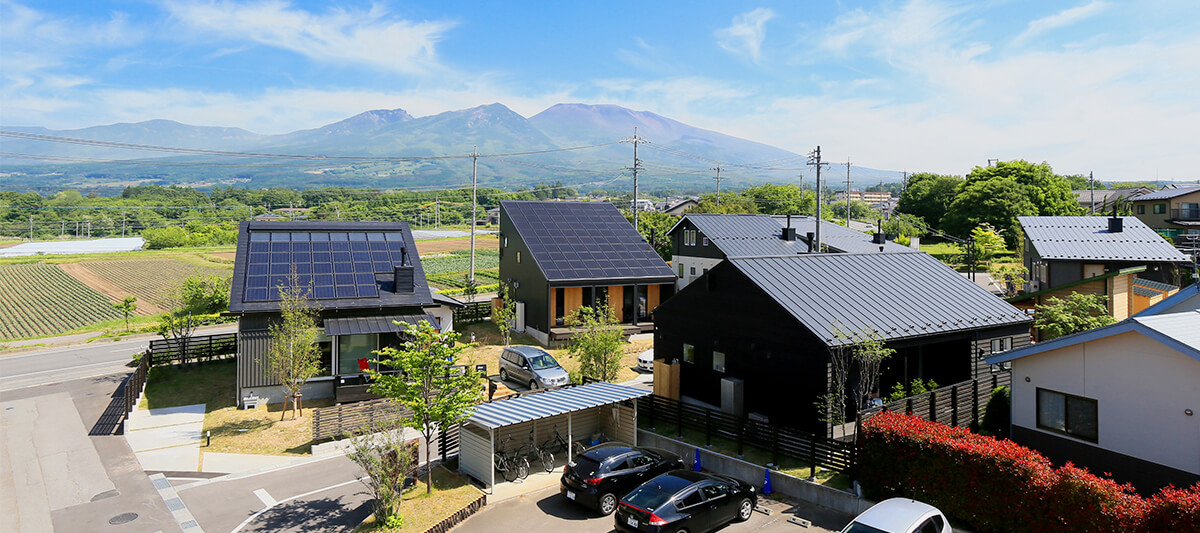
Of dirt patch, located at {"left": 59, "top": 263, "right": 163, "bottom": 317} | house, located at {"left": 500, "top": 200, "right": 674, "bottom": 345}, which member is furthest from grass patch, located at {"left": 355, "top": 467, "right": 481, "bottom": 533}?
dirt patch, located at {"left": 59, "top": 263, "right": 163, "bottom": 317}

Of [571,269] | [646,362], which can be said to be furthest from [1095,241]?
[571,269]

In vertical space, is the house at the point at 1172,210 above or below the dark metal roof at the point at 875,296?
above

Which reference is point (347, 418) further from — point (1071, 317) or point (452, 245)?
point (452, 245)

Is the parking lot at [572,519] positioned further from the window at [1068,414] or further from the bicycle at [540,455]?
the window at [1068,414]

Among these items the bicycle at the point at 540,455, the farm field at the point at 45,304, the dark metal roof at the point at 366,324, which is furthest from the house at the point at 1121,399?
the farm field at the point at 45,304

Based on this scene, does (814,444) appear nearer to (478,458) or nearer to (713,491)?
(713,491)
